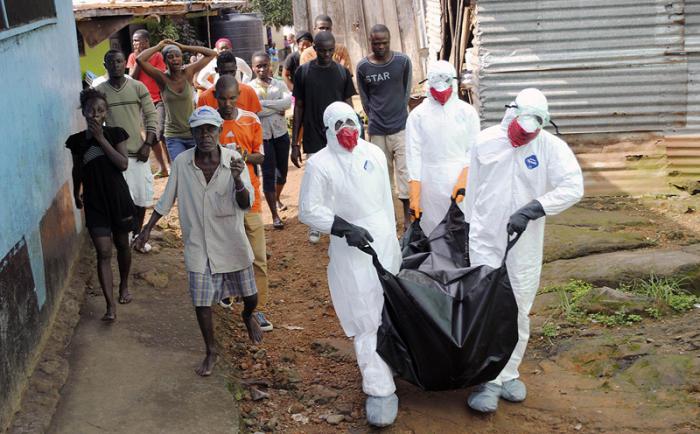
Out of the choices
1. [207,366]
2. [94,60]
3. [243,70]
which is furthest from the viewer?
[94,60]

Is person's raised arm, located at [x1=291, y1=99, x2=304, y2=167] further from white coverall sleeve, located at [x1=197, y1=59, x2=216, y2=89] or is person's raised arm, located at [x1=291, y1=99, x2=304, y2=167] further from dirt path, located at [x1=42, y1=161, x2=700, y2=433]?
dirt path, located at [x1=42, y1=161, x2=700, y2=433]

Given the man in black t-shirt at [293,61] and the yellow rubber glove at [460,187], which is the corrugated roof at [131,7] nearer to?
the man in black t-shirt at [293,61]

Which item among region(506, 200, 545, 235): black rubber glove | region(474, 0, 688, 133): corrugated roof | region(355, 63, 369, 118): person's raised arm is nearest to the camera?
region(506, 200, 545, 235): black rubber glove

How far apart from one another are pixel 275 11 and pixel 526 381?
27890 mm

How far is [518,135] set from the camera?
4797mm

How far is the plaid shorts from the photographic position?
17.1ft

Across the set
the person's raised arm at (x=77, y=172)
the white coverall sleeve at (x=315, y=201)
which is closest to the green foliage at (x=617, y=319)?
the white coverall sleeve at (x=315, y=201)

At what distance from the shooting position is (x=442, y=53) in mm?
11266

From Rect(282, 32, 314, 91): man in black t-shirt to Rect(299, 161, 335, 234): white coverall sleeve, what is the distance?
5.07 meters

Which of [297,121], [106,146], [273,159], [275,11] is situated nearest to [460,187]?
[106,146]

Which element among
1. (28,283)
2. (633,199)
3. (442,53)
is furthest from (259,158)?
(442,53)

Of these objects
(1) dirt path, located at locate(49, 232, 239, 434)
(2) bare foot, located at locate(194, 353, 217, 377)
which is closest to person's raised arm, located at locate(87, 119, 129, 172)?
(1) dirt path, located at locate(49, 232, 239, 434)

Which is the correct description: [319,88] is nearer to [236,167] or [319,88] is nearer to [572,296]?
[572,296]

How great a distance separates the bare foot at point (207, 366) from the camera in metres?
5.24
